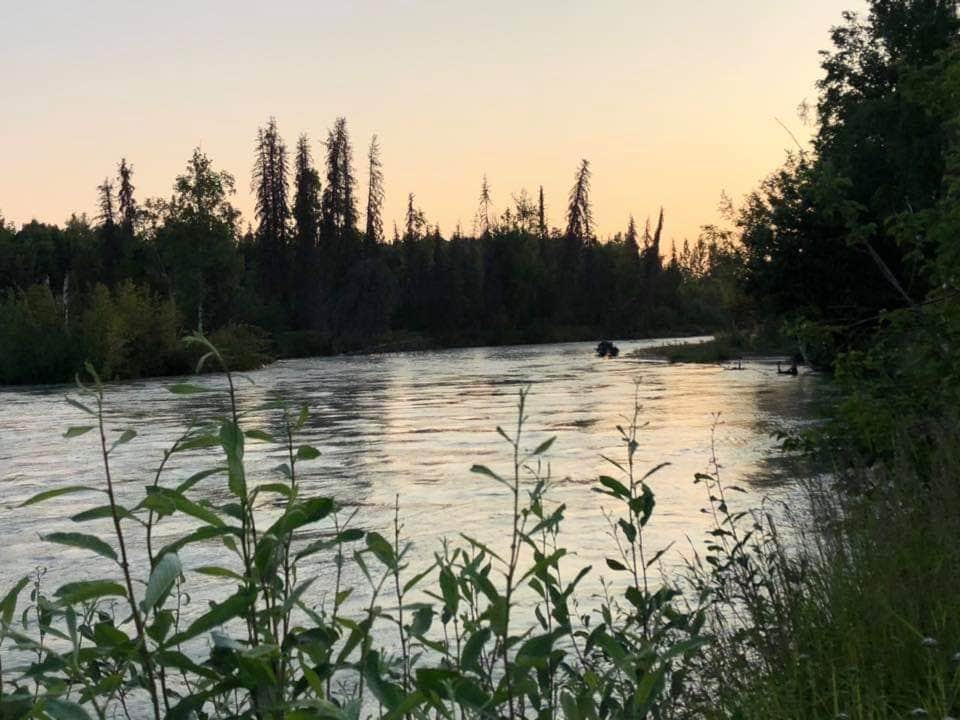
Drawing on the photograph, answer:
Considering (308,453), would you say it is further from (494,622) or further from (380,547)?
(494,622)

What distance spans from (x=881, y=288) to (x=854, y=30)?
21611mm

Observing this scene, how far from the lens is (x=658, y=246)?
10706 centimetres

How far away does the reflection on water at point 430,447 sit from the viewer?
431 inches

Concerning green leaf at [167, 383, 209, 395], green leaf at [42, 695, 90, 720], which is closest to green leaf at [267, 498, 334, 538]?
green leaf at [167, 383, 209, 395]

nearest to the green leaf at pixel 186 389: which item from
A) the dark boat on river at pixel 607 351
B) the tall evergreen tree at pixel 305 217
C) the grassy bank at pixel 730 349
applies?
the grassy bank at pixel 730 349

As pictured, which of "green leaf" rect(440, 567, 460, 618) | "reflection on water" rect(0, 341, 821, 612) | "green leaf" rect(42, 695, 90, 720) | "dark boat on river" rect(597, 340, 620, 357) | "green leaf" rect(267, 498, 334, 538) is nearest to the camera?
"green leaf" rect(42, 695, 90, 720)

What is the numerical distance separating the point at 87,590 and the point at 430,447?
16.4 meters

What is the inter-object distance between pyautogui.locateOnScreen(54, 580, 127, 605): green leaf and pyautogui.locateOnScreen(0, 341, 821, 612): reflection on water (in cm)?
34

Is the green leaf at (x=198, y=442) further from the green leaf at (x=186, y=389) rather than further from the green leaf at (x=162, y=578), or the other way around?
the green leaf at (x=162, y=578)

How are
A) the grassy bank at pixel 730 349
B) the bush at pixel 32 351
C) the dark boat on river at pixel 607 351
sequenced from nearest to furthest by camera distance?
the bush at pixel 32 351
the grassy bank at pixel 730 349
the dark boat on river at pixel 607 351

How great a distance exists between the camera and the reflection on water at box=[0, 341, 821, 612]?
10938 mm

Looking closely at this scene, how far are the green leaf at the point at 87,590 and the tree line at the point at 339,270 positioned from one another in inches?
1903

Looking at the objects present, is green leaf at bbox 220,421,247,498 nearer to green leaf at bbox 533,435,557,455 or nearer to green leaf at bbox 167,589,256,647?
green leaf at bbox 167,589,256,647

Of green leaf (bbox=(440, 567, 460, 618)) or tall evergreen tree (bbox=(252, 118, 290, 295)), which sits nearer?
green leaf (bbox=(440, 567, 460, 618))
